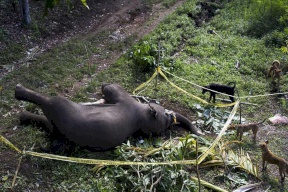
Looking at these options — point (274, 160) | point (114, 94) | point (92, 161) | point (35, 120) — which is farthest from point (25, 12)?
point (274, 160)

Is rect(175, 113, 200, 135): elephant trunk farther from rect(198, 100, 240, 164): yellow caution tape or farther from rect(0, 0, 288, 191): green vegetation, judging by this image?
rect(198, 100, 240, 164): yellow caution tape

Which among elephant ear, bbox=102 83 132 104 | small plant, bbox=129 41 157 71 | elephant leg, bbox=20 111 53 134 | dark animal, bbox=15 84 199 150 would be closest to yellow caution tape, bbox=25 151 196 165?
dark animal, bbox=15 84 199 150

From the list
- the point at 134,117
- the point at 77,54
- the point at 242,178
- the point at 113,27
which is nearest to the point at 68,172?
the point at 134,117

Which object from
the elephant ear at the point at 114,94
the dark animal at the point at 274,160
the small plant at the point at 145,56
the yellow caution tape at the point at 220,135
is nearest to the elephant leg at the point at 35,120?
the elephant ear at the point at 114,94

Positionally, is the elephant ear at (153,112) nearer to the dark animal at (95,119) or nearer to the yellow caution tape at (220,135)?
the dark animal at (95,119)

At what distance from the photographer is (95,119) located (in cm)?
702

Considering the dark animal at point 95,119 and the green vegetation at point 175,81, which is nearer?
the green vegetation at point 175,81

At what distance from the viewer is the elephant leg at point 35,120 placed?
24.7 feet

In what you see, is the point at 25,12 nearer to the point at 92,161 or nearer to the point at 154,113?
the point at 154,113

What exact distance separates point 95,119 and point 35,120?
1.35 meters

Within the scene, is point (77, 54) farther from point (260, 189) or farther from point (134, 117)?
point (260, 189)

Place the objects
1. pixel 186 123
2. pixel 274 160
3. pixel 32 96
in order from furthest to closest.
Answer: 1. pixel 186 123
2. pixel 32 96
3. pixel 274 160

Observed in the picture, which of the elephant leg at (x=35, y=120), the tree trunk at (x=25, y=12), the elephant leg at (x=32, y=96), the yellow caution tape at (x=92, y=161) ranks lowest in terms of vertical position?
the yellow caution tape at (x=92, y=161)

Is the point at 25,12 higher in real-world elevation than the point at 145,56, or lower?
higher
